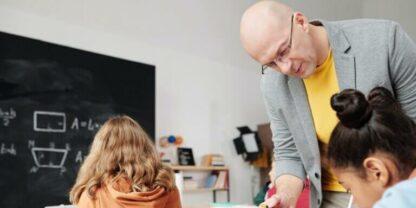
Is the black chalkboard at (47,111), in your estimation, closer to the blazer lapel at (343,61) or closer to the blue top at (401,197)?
the blazer lapel at (343,61)

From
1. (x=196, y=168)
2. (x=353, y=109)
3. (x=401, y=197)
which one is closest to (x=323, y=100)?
(x=353, y=109)

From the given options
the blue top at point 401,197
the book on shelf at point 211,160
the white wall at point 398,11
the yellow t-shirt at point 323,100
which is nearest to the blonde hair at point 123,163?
the yellow t-shirt at point 323,100

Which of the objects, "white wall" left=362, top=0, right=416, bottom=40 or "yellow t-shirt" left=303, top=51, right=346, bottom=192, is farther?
"white wall" left=362, top=0, right=416, bottom=40

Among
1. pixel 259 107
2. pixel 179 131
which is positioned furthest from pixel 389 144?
pixel 259 107

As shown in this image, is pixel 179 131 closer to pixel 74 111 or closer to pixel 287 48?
pixel 74 111

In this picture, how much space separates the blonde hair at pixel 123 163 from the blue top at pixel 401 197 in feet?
5.35

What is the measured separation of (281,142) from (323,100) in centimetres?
23

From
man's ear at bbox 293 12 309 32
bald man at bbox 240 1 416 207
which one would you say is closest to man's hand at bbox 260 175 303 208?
bald man at bbox 240 1 416 207

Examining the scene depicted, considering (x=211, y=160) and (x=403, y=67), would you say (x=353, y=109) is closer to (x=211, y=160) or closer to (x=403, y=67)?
(x=403, y=67)

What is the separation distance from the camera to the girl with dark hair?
99 centimetres

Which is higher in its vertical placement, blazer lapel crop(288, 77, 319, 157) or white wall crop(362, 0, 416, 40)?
white wall crop(362, 0, 416, 40)

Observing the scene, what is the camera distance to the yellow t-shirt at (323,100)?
137 cm

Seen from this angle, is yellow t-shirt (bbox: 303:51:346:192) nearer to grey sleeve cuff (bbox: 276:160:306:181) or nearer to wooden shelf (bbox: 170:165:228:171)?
grey sleeve cuff (bbox: 276:160:306:181)

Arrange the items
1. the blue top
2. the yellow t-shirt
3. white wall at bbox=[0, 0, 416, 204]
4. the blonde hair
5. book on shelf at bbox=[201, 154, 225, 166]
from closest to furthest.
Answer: the blue top < the yellow t-shirt < the blonde hair < white wall at bbox=[0, 0, 416, 204] < book on shelf at bbox=[201, 154, 225, 166]
